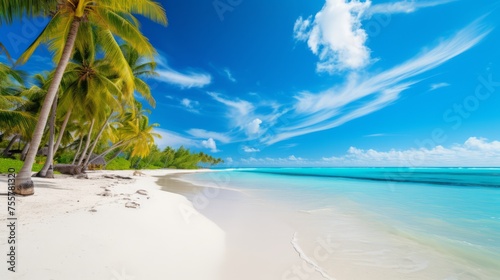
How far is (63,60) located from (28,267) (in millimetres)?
7066

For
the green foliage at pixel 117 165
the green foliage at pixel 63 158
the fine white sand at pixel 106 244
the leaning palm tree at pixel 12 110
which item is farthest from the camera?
the green foliage at pixel 117 165

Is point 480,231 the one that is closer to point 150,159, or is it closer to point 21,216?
point 21,216

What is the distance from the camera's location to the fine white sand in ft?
8.44

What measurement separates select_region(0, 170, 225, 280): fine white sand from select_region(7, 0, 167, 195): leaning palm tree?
2.42m

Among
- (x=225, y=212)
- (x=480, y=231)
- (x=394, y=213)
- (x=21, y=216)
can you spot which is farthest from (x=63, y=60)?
(x=480, y=231)

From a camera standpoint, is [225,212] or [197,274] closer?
[197,274]

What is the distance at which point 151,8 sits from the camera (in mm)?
8188

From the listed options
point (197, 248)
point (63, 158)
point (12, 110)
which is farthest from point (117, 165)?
point (197, 248)

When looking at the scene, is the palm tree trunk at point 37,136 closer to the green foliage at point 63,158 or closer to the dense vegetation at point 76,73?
the dense vegetation at point 76,73

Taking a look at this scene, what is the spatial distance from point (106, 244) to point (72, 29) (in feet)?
25.2

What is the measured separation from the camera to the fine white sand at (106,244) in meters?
2.57

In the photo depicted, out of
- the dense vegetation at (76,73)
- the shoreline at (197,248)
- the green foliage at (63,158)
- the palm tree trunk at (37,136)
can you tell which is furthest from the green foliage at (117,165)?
the shoreline at (197,248)

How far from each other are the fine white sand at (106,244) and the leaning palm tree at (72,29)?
7.95 feet

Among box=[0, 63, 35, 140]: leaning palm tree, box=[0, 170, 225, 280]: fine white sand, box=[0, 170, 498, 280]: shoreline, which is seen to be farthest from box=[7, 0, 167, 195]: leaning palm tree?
box=[0, 63, 35, 140]: leaning palm tree
